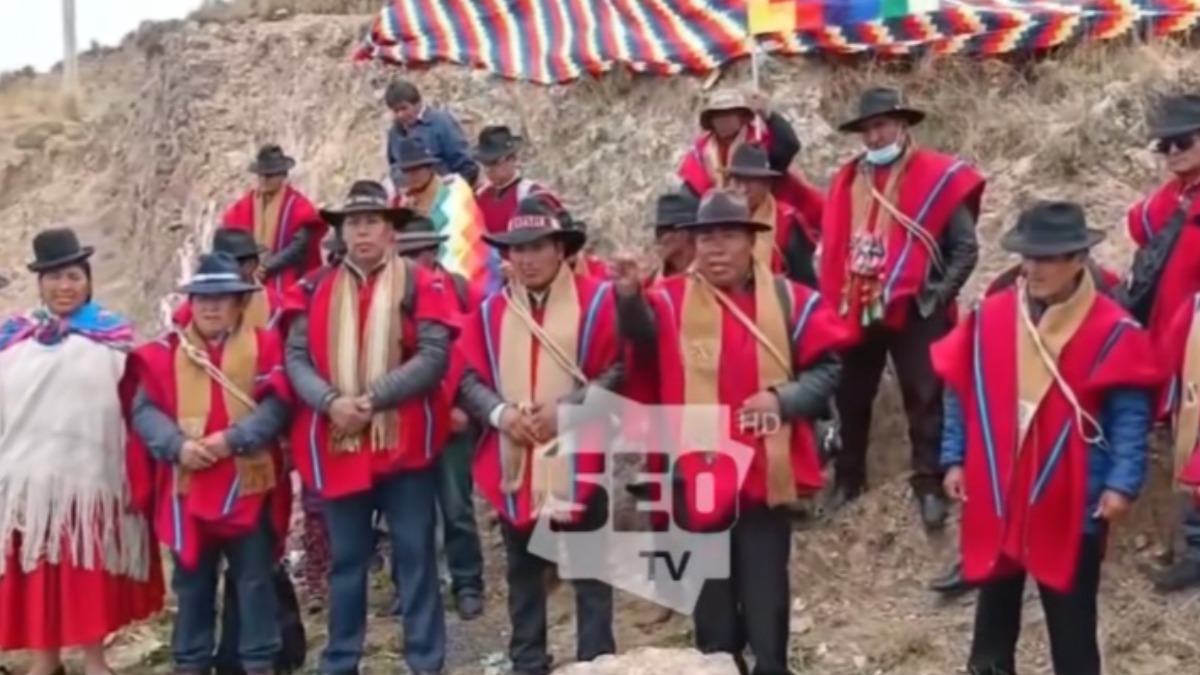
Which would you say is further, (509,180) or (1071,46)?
(1071,46)

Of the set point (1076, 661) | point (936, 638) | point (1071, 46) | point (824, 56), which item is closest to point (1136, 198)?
point (1071, 46)

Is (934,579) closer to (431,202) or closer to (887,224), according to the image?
(887,224)

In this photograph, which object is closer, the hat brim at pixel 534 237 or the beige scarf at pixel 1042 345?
the beige scarf at pixel 1042 345

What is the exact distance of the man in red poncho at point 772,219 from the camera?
24.7 ft

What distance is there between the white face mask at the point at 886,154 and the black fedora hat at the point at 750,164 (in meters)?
0.43

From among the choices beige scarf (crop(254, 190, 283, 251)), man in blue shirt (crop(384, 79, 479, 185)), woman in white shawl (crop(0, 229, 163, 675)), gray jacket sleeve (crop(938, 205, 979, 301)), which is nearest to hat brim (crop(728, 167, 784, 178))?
gray jacket sleeve (crop(938, 205, 979, 301))

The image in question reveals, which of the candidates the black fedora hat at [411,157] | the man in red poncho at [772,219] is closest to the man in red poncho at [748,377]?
the man in red poncho at [772,219]

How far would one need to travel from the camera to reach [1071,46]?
10.6 m

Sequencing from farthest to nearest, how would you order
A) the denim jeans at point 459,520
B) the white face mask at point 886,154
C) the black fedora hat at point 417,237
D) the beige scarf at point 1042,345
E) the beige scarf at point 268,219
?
the beige scarf at point 268,219, the denim jeans at point 459,520, the black fedora hat at point 417,237, the white face mask at point 886,154, the beige scarf at point 1042,345

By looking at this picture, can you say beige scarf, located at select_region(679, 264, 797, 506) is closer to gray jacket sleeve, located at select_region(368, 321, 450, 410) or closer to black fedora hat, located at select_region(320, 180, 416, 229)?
gray jacket sleeve, located at select_region(368, 321, 450, 410)

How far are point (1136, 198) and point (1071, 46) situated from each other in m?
1.58

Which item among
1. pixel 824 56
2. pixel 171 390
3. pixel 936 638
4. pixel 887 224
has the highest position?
pixel 824 56

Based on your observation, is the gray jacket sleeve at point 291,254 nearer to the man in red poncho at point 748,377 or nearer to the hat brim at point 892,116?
the hat brim at point 892,116

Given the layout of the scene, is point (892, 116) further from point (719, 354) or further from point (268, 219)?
point (268, 219)
